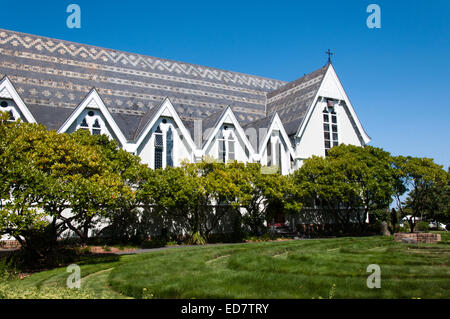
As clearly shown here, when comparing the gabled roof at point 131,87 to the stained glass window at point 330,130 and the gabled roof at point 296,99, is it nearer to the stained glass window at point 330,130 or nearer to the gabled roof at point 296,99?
the gabled roof at point 296,99

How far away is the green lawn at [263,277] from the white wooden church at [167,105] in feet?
41.8

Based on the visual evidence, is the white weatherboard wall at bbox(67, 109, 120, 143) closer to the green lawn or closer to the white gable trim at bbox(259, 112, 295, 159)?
the white gable trim at bbox(259, 112, 295, 159)

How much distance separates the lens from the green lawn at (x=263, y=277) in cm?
896

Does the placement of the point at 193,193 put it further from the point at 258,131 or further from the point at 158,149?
the point at 258,131

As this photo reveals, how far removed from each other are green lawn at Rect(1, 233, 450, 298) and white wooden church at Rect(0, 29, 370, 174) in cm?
1273

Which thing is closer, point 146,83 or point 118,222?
point 118,222

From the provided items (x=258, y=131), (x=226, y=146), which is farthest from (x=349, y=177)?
(x=226, y=146)

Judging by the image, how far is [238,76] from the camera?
41.7 metres

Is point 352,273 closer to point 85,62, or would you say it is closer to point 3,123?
point 3,123

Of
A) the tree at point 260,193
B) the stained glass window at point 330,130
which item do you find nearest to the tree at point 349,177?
the tree at point 260,193

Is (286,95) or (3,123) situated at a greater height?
(286,95)

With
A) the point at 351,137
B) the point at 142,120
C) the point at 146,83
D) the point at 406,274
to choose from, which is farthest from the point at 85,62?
the point at 406,274

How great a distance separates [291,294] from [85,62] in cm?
2972

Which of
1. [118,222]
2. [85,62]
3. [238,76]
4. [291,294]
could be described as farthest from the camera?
[238,76]
